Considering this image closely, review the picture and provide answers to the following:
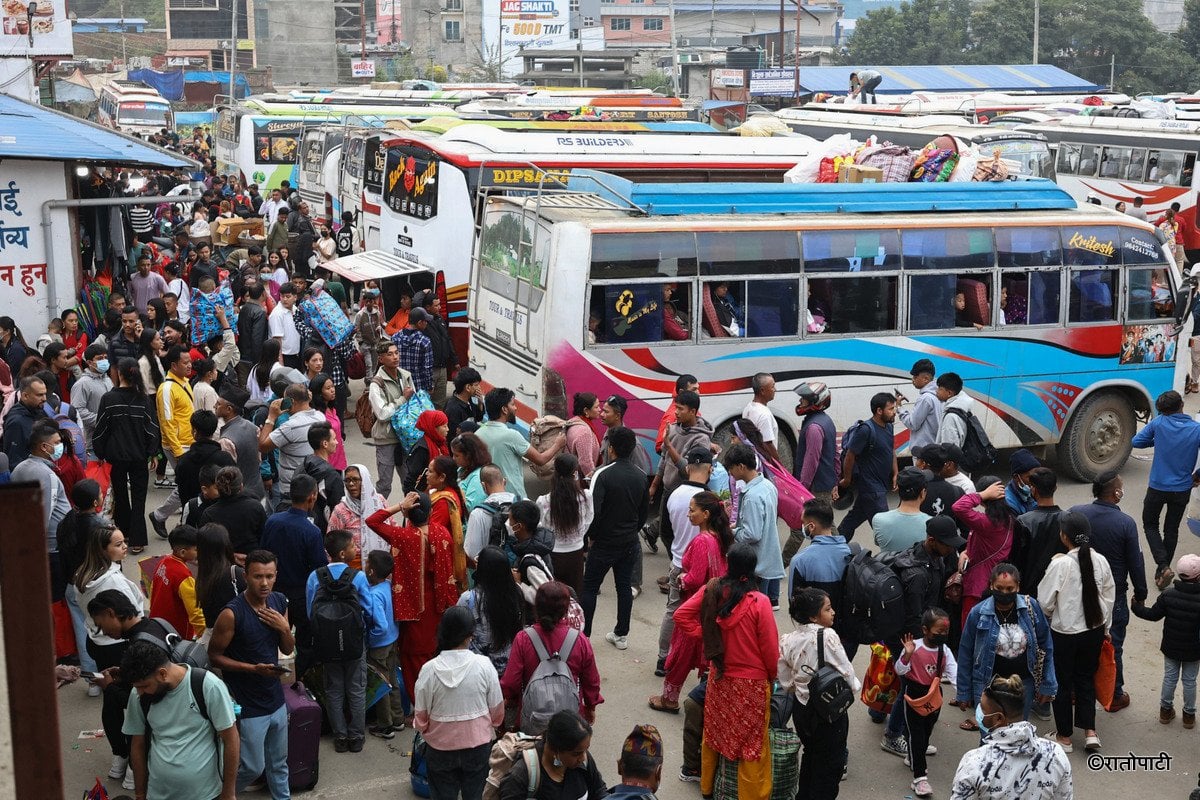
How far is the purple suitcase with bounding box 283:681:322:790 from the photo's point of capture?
Result: 6727mm

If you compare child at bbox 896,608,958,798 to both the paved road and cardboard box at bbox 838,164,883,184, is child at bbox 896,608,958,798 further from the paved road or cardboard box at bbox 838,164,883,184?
cardboard box at bbox 838,164,883,184

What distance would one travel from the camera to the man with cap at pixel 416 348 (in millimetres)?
12258

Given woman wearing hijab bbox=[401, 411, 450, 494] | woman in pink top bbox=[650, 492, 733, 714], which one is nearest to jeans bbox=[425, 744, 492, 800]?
woman in pink top bbox=[650, 492, 733, 714]

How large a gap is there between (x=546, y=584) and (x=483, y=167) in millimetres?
11432

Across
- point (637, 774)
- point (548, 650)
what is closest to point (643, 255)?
point (548, 650)

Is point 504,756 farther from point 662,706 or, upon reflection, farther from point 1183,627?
point 1183,627

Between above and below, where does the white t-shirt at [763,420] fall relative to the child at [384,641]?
above

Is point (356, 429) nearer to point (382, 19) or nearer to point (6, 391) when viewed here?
point (6, 391)

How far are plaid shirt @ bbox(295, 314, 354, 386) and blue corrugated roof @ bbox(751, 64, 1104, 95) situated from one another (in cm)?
4555

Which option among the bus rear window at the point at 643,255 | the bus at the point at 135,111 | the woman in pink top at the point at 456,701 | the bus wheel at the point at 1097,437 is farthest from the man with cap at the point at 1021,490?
the bus at the point at 135,111

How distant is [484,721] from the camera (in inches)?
231

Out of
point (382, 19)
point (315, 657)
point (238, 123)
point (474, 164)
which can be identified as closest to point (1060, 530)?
point (315, 657)

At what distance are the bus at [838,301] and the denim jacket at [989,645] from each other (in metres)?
4.66

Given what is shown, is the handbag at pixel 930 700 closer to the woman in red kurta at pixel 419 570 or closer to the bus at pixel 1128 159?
the woman in red kurta at pixel 419 570
